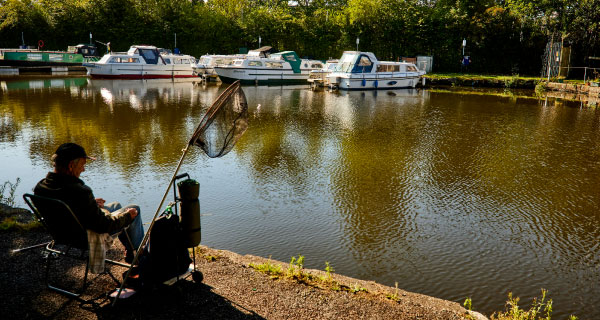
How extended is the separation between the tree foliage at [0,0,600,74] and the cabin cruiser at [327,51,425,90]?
10.1 meters

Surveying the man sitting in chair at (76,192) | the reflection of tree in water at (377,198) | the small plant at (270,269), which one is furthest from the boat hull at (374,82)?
the man sitting in chair at (76,192)

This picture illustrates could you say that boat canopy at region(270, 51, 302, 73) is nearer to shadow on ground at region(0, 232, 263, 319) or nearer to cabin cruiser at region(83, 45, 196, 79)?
cabin cruiser at region(83, 45, 196, 79)

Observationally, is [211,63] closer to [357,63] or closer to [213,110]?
[357,63]

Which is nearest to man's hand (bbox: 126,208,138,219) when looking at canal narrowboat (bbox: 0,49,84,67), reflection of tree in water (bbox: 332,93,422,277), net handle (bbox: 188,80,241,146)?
net handle (bbox: 188,80,241,146)

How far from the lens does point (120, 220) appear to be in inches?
151

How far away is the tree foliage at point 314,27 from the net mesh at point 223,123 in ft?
115

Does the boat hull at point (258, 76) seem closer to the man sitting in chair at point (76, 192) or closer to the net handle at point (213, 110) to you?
the net handle at point (213, 110)

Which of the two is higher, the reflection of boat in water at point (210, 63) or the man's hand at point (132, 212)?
the reflection of boat in water at point (210, 63)

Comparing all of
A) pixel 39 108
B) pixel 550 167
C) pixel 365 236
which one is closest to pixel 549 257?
pixel 365 236

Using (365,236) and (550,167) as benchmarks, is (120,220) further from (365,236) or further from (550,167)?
(550,167)

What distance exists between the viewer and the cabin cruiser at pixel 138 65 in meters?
31.2

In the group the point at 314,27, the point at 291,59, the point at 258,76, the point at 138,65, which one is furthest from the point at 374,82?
the point at 314,27

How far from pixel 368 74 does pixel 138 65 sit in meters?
15.5

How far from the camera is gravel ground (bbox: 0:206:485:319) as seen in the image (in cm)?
380
